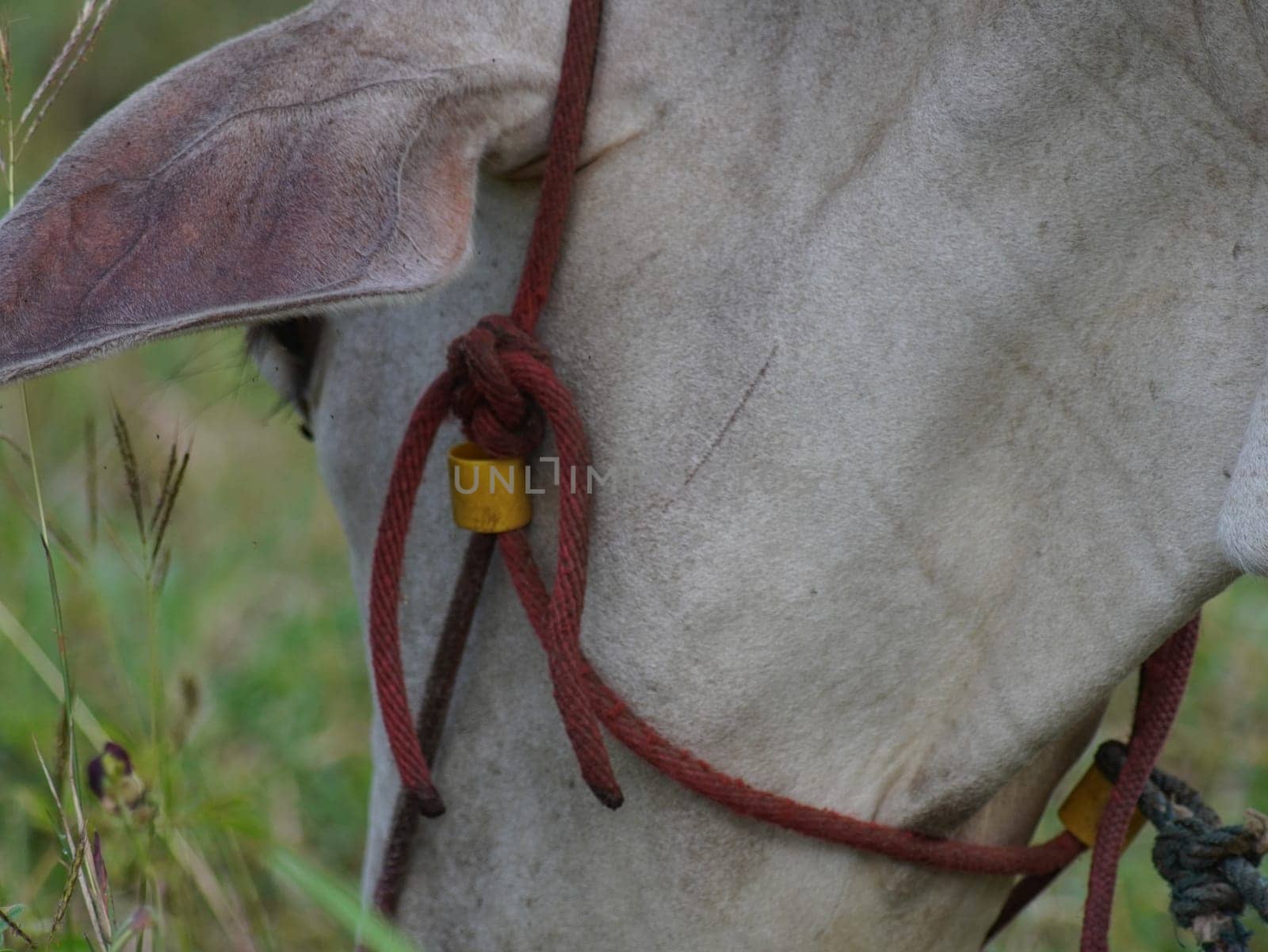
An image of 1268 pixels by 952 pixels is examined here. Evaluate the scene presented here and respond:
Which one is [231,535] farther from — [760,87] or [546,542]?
[760,87]

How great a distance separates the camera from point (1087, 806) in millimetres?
1440

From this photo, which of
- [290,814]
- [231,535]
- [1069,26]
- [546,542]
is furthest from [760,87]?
[231,535]

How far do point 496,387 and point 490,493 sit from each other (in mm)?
101

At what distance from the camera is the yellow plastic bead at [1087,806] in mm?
1434

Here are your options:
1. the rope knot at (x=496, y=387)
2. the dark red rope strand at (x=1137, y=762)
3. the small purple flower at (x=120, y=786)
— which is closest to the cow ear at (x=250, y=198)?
the rope knot at (x=496, y=387)

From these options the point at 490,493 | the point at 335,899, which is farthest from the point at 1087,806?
the point at 335,899

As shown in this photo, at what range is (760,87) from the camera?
120cm

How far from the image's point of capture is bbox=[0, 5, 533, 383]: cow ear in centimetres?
107

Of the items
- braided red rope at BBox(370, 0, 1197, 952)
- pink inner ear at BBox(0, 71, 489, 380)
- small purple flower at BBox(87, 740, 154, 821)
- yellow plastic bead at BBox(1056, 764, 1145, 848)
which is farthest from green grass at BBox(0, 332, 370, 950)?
yellow plastic bead at BBox(1056, 764, 1145, 848)

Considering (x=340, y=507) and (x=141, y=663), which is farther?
(x=141, y=663)

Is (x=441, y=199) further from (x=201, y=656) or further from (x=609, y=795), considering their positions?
(x=201, y=656)

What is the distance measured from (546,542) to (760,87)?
410 millimetres

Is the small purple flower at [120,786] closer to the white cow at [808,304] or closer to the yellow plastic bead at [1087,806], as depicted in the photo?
the white cow at [808,304]

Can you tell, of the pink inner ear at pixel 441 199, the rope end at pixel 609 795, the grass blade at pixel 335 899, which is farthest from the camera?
Result: the rope end at pixel 609 795
